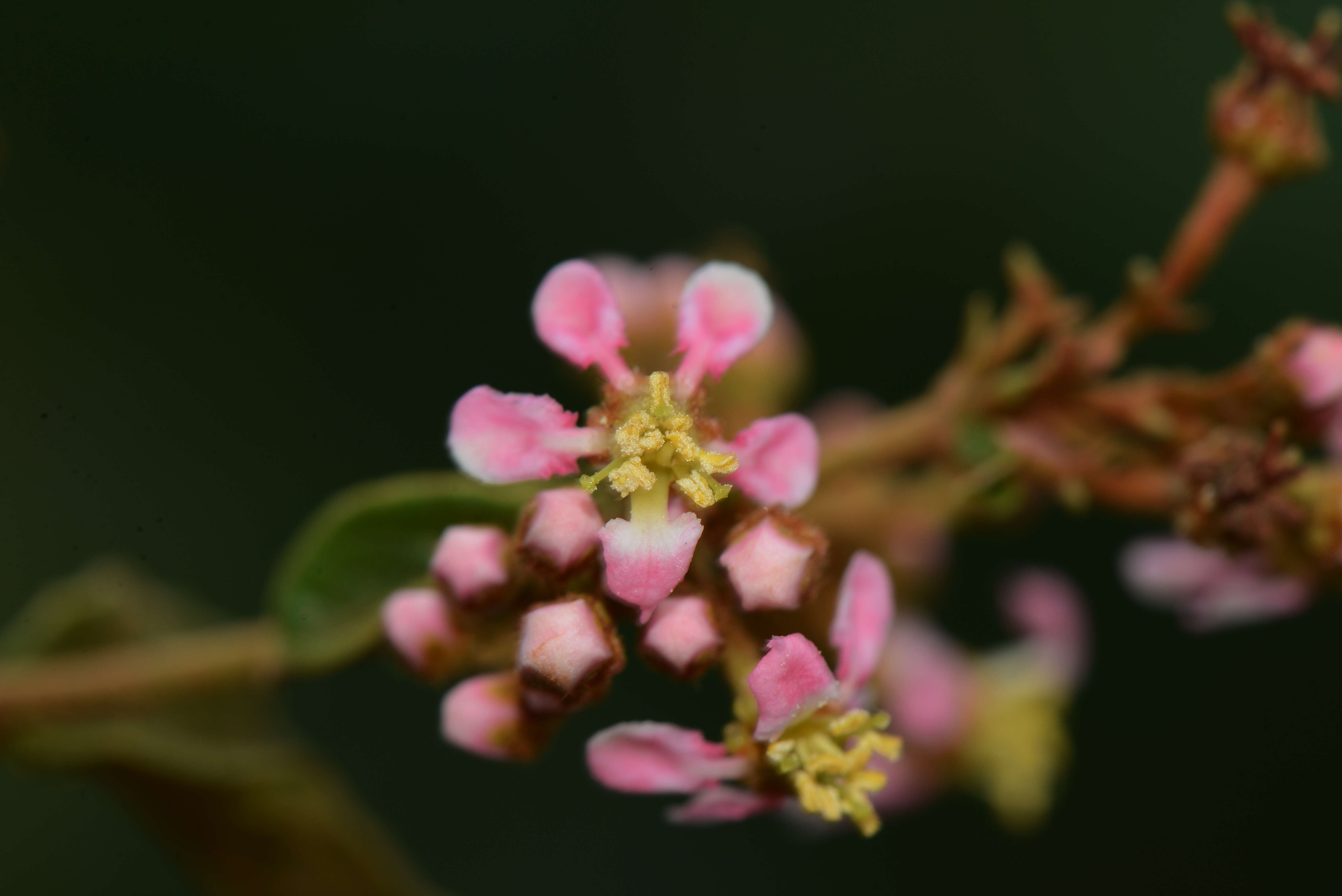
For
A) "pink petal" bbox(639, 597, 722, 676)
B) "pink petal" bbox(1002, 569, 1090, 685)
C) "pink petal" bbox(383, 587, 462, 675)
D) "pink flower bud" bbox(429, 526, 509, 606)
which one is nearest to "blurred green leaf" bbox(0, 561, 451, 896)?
"pink petal" bbox(383, 587, 462, 675)

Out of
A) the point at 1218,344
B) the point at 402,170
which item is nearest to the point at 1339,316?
the point at 1218,344

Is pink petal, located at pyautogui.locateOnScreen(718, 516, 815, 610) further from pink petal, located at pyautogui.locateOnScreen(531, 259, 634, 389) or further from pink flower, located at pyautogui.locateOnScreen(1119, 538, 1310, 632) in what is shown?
pink flower, located at pyautogui.locateOnScreen(1119, 538, 1310, 632)

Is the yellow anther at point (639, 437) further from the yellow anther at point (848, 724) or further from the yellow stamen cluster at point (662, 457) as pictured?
the yellow anther at point (848, 724)

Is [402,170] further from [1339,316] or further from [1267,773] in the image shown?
[1267,773]

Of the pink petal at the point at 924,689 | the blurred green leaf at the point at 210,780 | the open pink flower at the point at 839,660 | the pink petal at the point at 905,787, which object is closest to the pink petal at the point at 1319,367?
the open pink flower at the point at 839,660

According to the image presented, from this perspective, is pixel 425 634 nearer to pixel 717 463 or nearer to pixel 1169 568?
pixel 717 463

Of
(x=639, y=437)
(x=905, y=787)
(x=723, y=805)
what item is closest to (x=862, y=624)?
(x=723, y=805)

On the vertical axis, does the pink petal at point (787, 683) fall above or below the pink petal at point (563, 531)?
below

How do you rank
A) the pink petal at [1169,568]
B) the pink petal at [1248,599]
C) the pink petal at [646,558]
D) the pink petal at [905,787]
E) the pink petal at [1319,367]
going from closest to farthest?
the pink petal at [646,558] → the pink petal at [1319,367] → the pink petal at [1248,599] → the pink petal at [1169,568] → the pink petal at [905,787]
